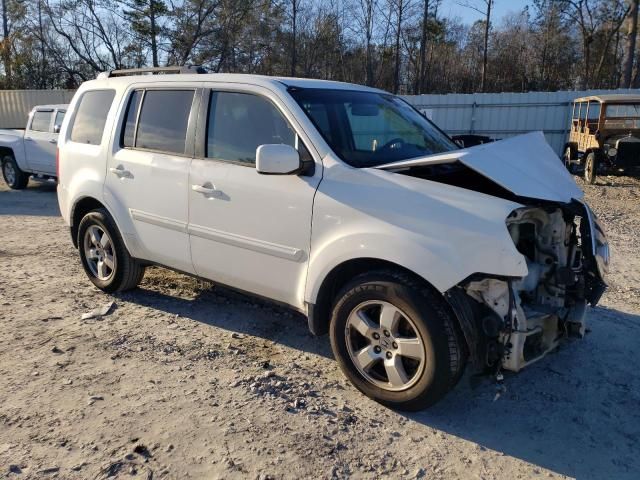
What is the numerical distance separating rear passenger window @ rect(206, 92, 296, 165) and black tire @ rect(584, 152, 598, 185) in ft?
38.3

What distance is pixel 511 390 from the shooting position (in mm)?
3584

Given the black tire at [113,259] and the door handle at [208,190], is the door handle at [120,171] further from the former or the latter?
the door handle at [208,190]

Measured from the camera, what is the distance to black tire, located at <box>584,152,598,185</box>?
1310 centimetres

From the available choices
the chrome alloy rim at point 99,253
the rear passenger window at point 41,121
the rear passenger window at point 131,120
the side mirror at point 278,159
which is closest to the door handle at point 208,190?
the side mirror at point 278,159

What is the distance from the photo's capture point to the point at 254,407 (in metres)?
3.31

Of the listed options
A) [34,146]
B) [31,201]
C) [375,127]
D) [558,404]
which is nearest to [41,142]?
Answer: [34,146]

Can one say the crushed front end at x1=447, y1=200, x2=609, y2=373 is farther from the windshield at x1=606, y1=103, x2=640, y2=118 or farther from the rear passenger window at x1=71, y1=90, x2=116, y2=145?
the windshield at x1=606, y1=103, x2=640, y2=118

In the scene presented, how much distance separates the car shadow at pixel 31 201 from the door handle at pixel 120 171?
5.52 m

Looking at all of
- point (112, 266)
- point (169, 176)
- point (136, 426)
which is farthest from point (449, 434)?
point (112, 266)

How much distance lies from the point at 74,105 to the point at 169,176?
1824 millimetres

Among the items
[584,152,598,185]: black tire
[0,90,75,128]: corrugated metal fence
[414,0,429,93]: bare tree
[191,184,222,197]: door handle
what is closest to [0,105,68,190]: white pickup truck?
[191,184,222,197]: door handle

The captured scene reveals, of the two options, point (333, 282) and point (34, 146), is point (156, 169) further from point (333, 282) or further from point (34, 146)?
point (34, 146)

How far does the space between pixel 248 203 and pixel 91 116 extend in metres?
2.31

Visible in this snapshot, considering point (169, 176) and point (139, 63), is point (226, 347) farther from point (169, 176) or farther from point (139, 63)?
point (139, 63)
